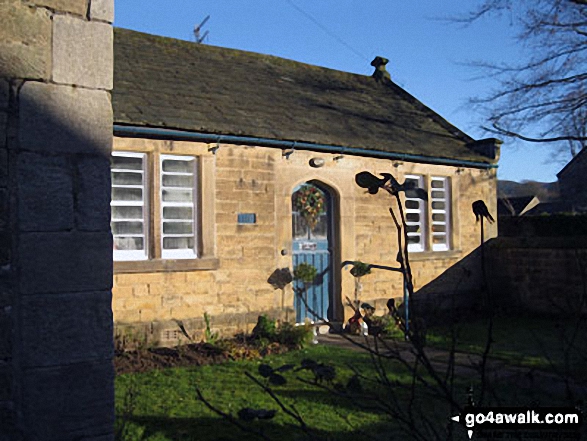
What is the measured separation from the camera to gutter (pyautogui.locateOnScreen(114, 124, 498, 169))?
9023mm

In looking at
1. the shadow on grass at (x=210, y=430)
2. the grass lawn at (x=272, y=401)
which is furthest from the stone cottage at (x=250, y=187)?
the shadow on grass at (x=210, y=430)

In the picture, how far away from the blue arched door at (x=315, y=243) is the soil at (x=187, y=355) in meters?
2.03

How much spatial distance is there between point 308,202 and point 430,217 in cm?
317

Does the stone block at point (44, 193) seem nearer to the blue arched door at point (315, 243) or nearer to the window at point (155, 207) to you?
the window at point (155, 207)

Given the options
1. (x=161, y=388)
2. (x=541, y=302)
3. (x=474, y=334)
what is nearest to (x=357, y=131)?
(x=474, y=334)

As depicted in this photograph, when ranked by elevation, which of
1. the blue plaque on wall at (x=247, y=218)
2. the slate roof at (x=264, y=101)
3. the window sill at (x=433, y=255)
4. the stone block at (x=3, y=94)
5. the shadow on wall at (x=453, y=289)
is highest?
the slate roof at (x=264, y=101)

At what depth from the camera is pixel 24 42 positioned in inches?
127

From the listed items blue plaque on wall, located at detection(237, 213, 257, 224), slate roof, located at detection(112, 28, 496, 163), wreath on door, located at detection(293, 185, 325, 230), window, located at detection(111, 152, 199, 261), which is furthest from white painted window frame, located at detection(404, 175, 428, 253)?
window, located at detection(111, 152, 199, 261)

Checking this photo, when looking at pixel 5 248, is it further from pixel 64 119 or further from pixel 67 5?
pixel 67 5

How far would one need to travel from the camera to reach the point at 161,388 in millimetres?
6918

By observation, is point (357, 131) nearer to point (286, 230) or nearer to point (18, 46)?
point (286, 230)

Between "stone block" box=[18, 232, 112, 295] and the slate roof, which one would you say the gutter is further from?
"stone block" box=[18, 232, 112, 295]

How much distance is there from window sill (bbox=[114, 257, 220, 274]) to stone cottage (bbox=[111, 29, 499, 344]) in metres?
0.02

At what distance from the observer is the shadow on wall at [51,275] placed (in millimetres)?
3109
